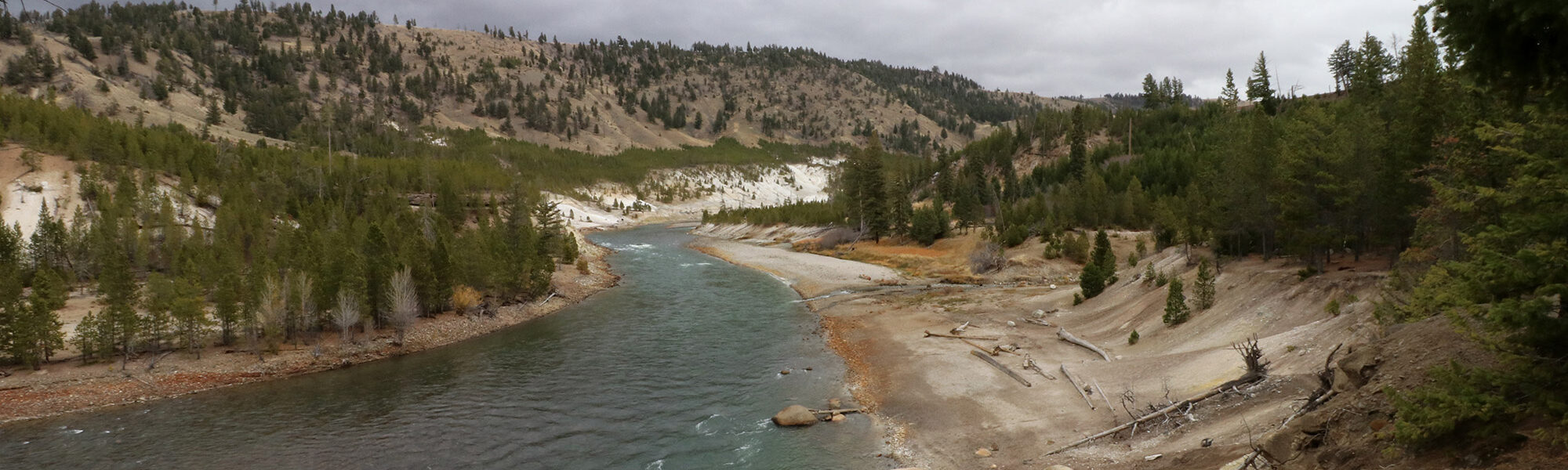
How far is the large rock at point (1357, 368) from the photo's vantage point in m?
12.9

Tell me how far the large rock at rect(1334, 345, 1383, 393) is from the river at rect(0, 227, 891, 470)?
10.3 metres

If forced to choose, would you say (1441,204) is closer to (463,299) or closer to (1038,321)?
(1038,321)

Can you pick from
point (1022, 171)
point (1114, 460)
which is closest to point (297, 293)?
point (1114, 460)

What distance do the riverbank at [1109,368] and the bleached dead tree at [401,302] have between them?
22096 mm

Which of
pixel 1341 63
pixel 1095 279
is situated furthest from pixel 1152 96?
pixel 1095 279

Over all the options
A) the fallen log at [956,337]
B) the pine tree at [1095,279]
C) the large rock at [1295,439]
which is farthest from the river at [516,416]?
the pine tree at [1095,279]

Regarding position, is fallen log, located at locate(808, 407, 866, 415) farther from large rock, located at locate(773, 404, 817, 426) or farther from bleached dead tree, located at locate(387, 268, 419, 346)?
bleached dead tree, located at locate(387, 268, 419, 346)

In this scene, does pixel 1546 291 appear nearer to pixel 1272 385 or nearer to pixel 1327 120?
pixel 1272 385

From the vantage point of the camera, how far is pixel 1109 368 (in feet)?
82.0

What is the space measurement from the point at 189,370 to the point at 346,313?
20.3 feet

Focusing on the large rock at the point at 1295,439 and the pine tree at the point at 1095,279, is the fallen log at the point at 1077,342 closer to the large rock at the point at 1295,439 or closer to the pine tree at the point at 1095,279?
the pine tree at the point at 1095,279

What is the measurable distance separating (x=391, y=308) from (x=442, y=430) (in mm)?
16256

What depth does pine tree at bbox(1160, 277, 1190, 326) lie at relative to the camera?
2855 centimetres

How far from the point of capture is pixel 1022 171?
132250mm
